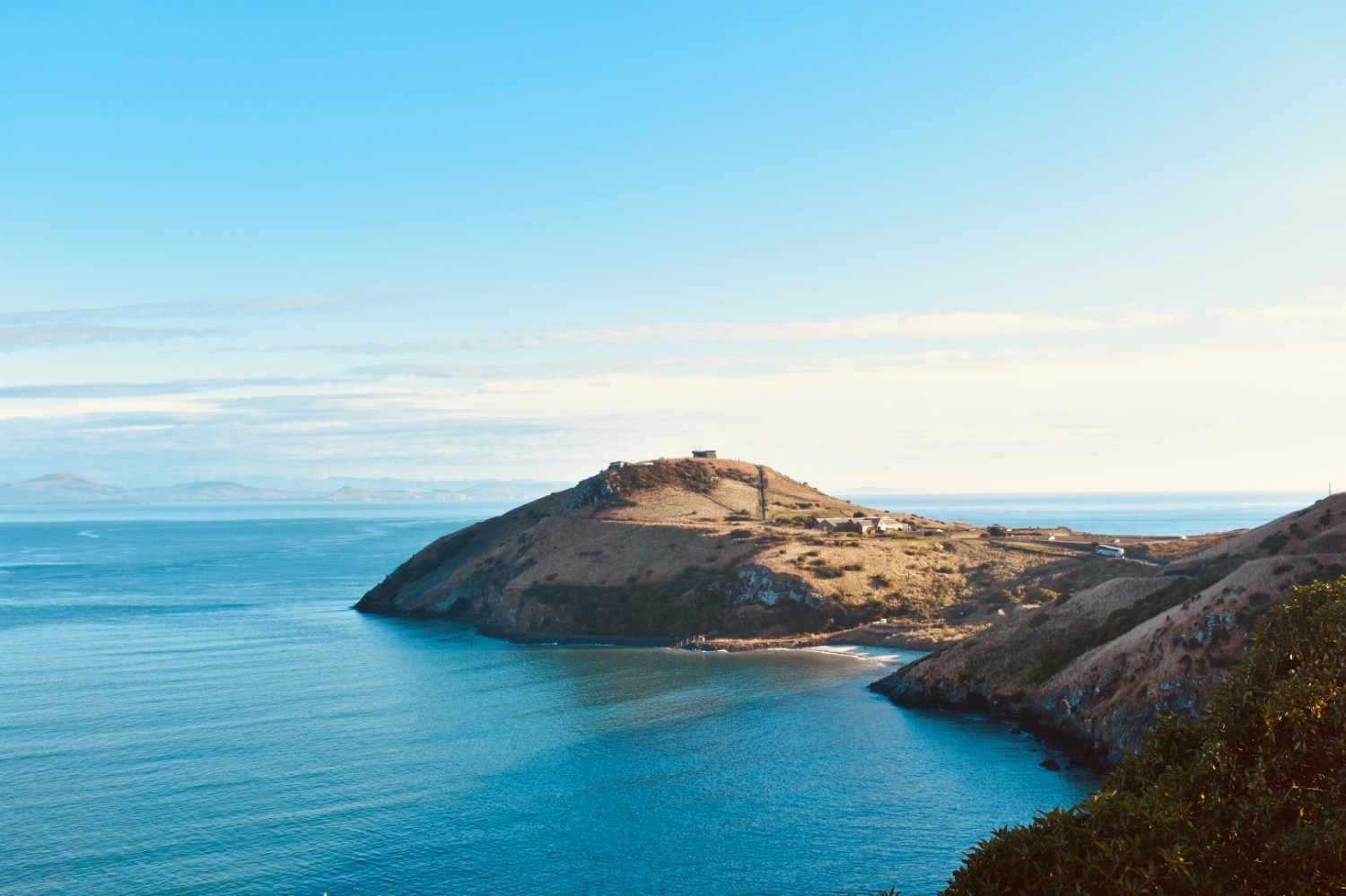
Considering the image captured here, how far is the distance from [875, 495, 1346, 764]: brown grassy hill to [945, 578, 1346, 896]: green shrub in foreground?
79.6 ft

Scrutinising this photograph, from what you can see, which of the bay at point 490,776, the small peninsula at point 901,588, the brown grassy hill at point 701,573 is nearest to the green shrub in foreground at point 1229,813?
the bay at point 490,776

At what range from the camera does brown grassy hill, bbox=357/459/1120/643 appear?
12138cm

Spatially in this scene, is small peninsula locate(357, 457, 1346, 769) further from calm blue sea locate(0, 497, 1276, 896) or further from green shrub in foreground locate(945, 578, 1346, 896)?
green shrub in foreground locate(945, 578, 1346, 896)

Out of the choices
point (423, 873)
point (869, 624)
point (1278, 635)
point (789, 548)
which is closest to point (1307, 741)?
point (1278, 635)

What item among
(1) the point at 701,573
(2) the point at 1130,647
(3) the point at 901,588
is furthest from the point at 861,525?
(2) the point at 1130,647

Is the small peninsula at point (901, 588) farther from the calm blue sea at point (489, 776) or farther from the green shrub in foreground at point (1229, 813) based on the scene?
the green shrub in foreground at point (1229, 813)

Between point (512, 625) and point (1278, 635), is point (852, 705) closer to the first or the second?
point (1278, 635)

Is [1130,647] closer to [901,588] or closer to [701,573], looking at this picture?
[901,588]

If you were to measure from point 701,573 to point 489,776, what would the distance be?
71.7 meters

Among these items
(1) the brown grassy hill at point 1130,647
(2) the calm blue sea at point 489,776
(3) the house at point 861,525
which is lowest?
(2) the calm blue sea at point 489,776

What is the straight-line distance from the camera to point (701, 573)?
13312cm

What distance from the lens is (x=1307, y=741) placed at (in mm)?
31953

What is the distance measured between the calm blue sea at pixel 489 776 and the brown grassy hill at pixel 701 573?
14.5 m

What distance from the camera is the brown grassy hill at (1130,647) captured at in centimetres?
6291
